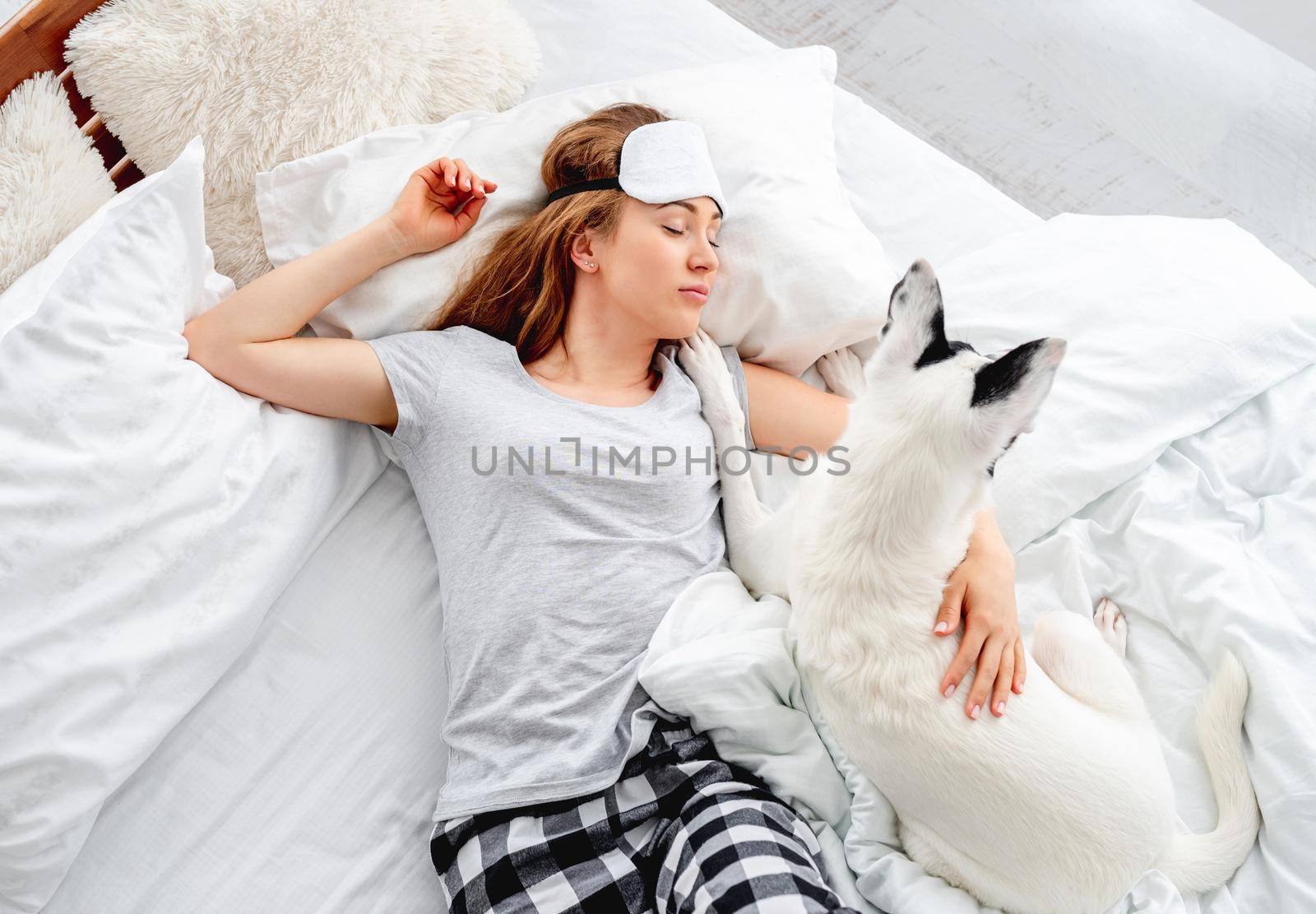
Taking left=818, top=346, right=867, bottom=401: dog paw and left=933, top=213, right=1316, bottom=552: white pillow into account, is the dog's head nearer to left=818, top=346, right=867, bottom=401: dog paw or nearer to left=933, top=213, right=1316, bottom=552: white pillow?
left=933, top=213, right=1316, bottom=552: white pillow

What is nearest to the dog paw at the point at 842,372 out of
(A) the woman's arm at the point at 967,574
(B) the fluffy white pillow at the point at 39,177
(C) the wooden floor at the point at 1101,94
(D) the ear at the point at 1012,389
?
(A) the woman's arm at the point at 967,574

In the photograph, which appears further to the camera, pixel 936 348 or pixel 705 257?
pixel 705 257

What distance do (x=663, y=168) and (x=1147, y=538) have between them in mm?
1015

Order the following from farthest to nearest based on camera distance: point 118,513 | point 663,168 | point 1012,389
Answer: point 663,168, point 118,513, point 1012,389

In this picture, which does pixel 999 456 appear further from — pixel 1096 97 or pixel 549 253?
pixel 1096 97

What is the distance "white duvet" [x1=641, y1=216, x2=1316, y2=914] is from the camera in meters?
1.33

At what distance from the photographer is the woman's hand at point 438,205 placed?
1639mm

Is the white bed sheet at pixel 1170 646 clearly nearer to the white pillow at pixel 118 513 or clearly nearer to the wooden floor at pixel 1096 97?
the white pillow at pixel 118 513

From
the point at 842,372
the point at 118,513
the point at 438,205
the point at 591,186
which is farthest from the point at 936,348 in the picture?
the point at 118,513

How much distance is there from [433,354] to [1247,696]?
54.3 inches

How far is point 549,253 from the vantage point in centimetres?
164

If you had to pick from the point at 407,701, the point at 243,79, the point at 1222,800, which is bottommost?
the point at 1222,800

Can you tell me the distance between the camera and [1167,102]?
107 inches

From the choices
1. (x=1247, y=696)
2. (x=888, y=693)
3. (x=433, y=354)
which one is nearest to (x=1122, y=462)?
(x=1247, y=696)
